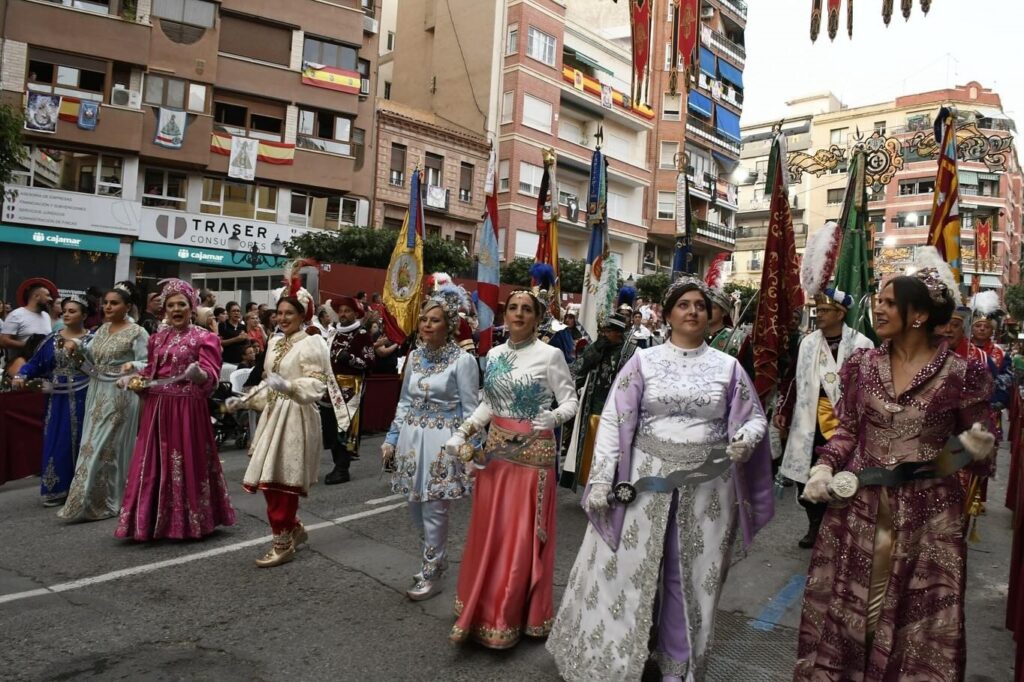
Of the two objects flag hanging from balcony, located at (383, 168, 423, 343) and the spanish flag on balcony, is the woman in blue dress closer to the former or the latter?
flag hanging from balcony, located at (383, 168, 423, 343)

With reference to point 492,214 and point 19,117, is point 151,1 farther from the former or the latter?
point 492,214

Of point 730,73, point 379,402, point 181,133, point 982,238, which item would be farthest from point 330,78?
point 730,73

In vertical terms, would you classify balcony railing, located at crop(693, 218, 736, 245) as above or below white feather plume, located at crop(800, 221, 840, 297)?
above

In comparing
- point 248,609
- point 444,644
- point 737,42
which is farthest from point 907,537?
point 737,42

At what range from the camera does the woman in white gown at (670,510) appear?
3.38 metres

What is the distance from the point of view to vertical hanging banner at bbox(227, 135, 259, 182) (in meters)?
26.3

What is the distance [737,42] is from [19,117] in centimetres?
4233

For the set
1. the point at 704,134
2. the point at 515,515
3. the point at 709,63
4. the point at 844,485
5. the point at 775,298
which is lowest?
the point at 515,515

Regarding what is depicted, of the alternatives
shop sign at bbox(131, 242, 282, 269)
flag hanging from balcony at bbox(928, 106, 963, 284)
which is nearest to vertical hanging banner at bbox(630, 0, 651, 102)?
flag hanging from balcony at bbox(928, 106, 963, 284)

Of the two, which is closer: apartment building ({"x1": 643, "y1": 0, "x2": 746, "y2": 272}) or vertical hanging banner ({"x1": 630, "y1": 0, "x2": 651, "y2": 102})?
vertical hanging banner ({"x1": 630, "y1": 0, "x2": 651, "y2": 102})

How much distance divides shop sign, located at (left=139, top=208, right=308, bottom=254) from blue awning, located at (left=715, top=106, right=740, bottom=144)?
29305 mm

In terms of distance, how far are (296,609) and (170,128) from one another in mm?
24191

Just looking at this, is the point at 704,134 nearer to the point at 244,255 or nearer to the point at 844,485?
the point at 244,255

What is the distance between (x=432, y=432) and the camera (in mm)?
4613
